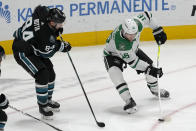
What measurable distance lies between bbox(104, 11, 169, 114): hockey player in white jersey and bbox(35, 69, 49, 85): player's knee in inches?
28.0

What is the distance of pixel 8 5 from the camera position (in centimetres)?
696

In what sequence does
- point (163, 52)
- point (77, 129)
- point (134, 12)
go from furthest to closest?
point (134, 12)
point (163, 52)
point (77, 129)

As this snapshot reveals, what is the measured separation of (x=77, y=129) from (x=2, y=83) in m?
2.02

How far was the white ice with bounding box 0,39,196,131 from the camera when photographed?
13.9 feet

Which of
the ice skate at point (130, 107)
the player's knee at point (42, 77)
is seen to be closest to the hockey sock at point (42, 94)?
the player's knee at point (42, 77)

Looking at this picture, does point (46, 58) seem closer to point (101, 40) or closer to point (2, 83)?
point (2, 83)

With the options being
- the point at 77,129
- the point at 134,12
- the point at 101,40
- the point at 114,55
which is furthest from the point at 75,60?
the point at 77,129

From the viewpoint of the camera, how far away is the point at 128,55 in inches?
172

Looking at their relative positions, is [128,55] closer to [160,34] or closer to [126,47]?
[126,47]

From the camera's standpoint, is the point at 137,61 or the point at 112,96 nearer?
the point at 137,61

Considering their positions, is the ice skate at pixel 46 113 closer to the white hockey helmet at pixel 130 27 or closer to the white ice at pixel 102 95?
the white ice at pixel 102 95

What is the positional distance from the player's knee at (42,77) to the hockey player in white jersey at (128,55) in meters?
0.71

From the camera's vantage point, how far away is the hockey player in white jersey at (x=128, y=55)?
4.32 m

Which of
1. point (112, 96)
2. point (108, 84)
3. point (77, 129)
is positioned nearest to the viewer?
point (77, 129)
